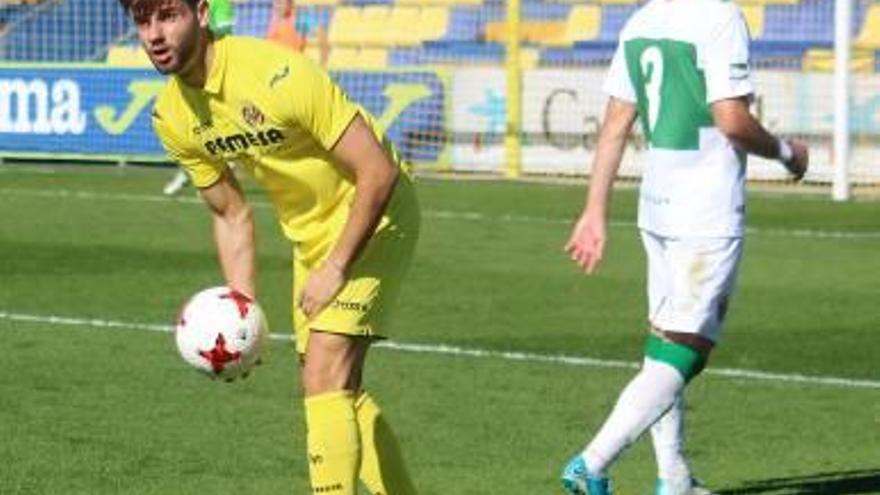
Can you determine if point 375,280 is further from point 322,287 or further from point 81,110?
point 81,110

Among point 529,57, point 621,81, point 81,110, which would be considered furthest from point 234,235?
point 81,110

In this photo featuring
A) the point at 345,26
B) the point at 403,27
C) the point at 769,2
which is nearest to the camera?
the point at 769,2

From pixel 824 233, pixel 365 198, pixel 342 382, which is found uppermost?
pixel 365 198

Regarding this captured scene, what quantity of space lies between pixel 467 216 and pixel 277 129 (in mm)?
13808

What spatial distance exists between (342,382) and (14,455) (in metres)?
2.52

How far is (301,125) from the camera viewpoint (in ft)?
23.4

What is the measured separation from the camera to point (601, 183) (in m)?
8.02

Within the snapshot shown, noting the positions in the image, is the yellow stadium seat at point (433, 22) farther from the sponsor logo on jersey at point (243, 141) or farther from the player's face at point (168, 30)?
the player's face at point (168, 30)

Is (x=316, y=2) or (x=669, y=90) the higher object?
(x=669, y=90)

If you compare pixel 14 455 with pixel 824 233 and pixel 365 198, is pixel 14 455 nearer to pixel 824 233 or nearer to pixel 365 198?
pixel 365 198

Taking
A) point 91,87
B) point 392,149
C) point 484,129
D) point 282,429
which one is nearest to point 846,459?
point 282,429

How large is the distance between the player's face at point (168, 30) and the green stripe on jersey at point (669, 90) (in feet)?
5.30

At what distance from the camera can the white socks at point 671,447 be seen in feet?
27.6

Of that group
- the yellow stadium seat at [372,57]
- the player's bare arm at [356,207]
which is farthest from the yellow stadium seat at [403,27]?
the player's bare arm at [356,207]
